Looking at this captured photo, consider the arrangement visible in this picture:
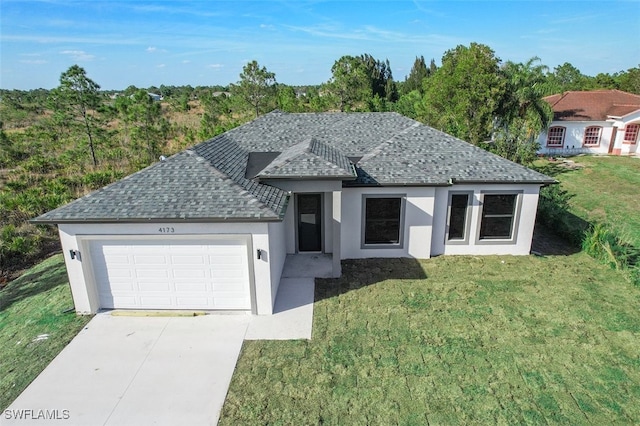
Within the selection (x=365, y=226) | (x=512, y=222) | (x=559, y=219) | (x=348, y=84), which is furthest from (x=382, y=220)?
(x=348, y=84)

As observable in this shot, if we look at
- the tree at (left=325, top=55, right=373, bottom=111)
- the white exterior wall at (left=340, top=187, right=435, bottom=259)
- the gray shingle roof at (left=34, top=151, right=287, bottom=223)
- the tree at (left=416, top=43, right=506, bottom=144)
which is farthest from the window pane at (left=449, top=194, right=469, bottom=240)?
the tree at (left=325, top=55, right=373, bottom=111)

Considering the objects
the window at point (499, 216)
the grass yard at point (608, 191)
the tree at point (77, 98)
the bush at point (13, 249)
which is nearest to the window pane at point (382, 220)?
the window at point (499, 216)

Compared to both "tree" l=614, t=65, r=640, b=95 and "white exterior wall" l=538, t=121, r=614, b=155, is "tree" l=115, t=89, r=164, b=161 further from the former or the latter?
"tree" l=614, t=65, r=640, b=95

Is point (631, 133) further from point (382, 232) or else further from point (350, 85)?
point (382, 232)

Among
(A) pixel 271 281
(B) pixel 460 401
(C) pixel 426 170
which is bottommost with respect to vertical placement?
(B) pixel 460 401

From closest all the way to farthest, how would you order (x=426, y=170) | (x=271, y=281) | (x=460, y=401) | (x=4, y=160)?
(x=460, y=401) < (x=271, y=281) < (x=426, y=170) < (x=4, y=160)

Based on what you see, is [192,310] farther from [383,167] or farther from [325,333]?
[383,167]

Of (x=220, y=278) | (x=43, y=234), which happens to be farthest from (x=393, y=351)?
(x=43, y=234)
